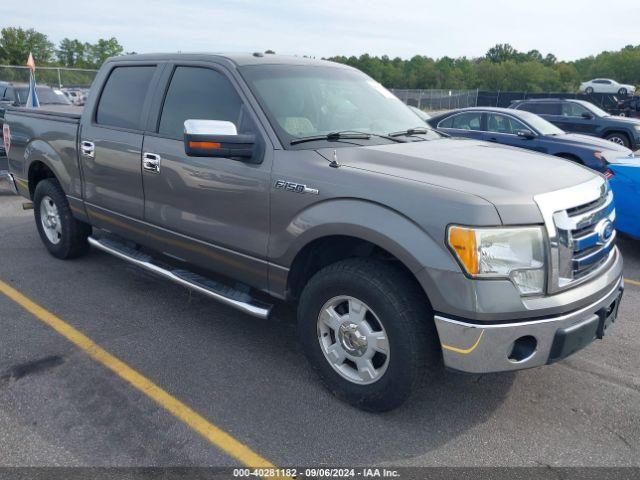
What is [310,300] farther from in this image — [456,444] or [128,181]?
[128,181]

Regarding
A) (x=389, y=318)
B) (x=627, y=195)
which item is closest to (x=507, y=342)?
(x=389, y=318)

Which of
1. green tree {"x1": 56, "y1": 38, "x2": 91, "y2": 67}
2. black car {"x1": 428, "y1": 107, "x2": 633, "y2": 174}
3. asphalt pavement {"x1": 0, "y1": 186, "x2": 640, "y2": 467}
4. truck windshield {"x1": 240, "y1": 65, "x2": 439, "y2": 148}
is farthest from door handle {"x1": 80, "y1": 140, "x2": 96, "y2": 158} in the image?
green tree {"x1": 56, "y1": 38, "x2": 91, "y2": 67}

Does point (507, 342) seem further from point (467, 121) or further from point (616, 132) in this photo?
point (616, 132)

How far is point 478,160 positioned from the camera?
332 centimetres

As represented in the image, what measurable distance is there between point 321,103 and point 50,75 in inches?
1083

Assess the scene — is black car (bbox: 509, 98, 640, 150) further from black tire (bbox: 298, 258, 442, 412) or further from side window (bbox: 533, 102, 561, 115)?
black tire (bbox: 298, 258, 442, 412)

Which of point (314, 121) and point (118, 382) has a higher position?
point (314, 121)

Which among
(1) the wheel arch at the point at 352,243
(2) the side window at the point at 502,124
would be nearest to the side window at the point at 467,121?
(2) the side window at the point at 502,124

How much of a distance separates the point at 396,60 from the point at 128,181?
386ft

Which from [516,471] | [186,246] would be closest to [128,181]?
[186,246]

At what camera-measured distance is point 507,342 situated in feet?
8.84

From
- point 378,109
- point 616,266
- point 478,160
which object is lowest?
point 616,266

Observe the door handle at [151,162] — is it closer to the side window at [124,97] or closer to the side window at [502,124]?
the side window at [124,97]

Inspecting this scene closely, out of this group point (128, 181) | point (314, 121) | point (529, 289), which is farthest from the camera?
point (128, 181)
